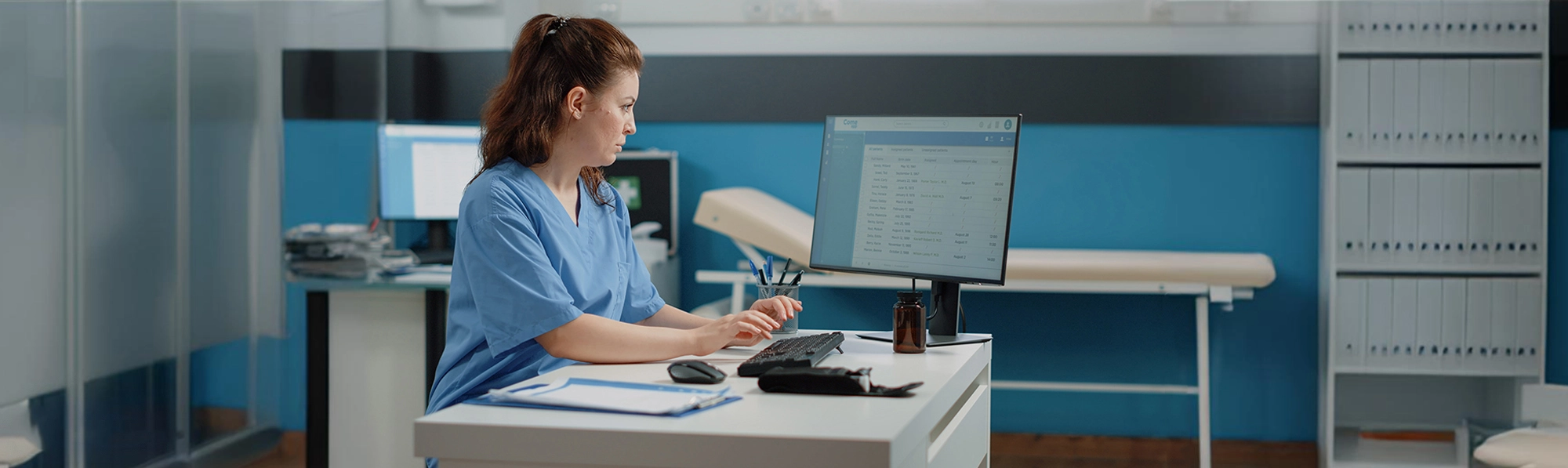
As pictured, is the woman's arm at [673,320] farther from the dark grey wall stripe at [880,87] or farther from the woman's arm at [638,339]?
the dark grey wall stripe at [880,87]

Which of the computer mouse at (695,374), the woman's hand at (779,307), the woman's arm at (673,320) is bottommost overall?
the computer mouse at (695,374)

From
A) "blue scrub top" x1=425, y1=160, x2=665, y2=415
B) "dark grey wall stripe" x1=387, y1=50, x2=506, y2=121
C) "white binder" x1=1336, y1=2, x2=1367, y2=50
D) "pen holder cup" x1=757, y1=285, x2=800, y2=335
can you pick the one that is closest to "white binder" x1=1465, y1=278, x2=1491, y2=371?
"white binder" x1=1336, y1=2, x2=1367, y2=50

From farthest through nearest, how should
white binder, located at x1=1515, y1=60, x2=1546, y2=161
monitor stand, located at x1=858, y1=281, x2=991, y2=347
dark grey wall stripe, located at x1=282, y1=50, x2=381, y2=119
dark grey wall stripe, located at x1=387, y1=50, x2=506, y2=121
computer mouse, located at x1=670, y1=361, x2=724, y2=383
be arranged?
dark grey wall stripe, located at x1=387, y1=50, x2=506, y2=121 < dark grey wall stripe, located at x1=282, y1=50, x2=381, y2=119 < white binder, located at x1=1515, y1=60, x2=1546, y2=161 < monitor stand, located at x1=858, y1=281, x2=991, y2=347 < computer mouse, located at x1=670, y1=361, x2=724, y2=383

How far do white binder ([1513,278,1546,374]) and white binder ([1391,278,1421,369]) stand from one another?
10.4 inches

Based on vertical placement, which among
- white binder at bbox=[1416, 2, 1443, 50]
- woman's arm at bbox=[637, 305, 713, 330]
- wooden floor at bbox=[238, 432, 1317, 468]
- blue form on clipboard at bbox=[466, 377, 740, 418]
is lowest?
wooden floor at bbox=[238, 432, 1317, 468]

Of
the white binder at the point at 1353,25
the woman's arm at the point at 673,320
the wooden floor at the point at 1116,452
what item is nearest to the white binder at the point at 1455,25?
the white binder at the point at 1353,25

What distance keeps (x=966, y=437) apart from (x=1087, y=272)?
1552 millimetres

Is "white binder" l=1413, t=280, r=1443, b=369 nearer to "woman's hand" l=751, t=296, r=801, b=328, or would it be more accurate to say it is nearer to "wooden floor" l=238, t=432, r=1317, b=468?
"wooden floor" l=238, t=432, r=1317, b=468

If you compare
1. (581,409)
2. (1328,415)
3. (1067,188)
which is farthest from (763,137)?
(581,409)

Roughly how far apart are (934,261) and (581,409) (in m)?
0.71

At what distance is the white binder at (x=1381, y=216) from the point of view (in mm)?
3201

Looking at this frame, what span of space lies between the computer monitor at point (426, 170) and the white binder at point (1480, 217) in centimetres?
289

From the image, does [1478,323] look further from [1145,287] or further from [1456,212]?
[1145,287]

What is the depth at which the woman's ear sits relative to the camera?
5.21ft
